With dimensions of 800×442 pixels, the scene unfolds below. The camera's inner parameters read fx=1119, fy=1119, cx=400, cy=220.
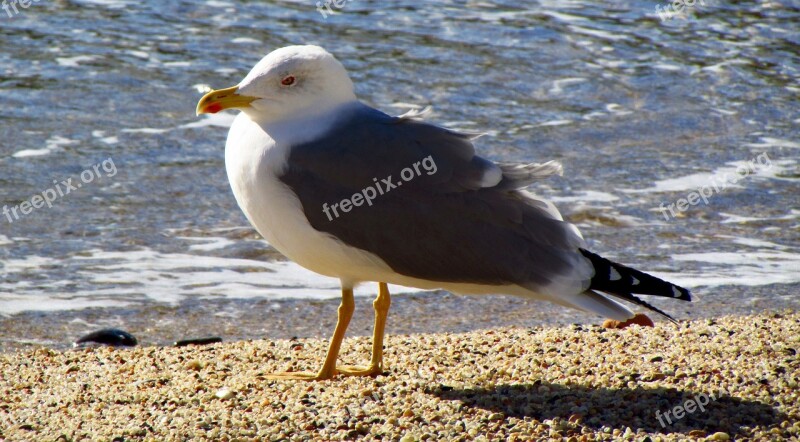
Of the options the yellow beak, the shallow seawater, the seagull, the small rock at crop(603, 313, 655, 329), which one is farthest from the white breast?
the shallow seawater

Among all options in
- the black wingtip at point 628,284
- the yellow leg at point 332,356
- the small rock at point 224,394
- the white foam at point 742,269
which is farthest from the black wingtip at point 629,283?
the white foam at point 742,269

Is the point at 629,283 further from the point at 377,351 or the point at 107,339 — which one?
the point at 107,339

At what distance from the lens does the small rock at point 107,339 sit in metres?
6.01

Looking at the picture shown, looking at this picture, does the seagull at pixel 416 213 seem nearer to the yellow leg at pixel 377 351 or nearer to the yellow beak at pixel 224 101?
the yellow beak at pixel 224 101

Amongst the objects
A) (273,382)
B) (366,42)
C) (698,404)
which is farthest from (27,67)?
(698,404)

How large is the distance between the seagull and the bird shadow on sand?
0.35 m

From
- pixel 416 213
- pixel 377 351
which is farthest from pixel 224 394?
pixel 416 213

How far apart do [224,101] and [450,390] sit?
1.52 m

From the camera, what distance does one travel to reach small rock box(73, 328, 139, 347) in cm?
601

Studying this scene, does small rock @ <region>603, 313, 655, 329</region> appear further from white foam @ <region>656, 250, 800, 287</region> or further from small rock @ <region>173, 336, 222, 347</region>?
small rock @ <region>173, 336, 222, 347</region>

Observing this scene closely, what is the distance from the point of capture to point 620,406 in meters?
4.14

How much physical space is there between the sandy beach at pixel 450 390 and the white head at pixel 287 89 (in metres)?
1.16

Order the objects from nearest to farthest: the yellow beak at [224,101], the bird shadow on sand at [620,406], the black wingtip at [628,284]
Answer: the bird shadow on sand at [620,406] → the black wingtip at [628,284] → the yellow beak at [224,101]

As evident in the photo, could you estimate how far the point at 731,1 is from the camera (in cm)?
1546
